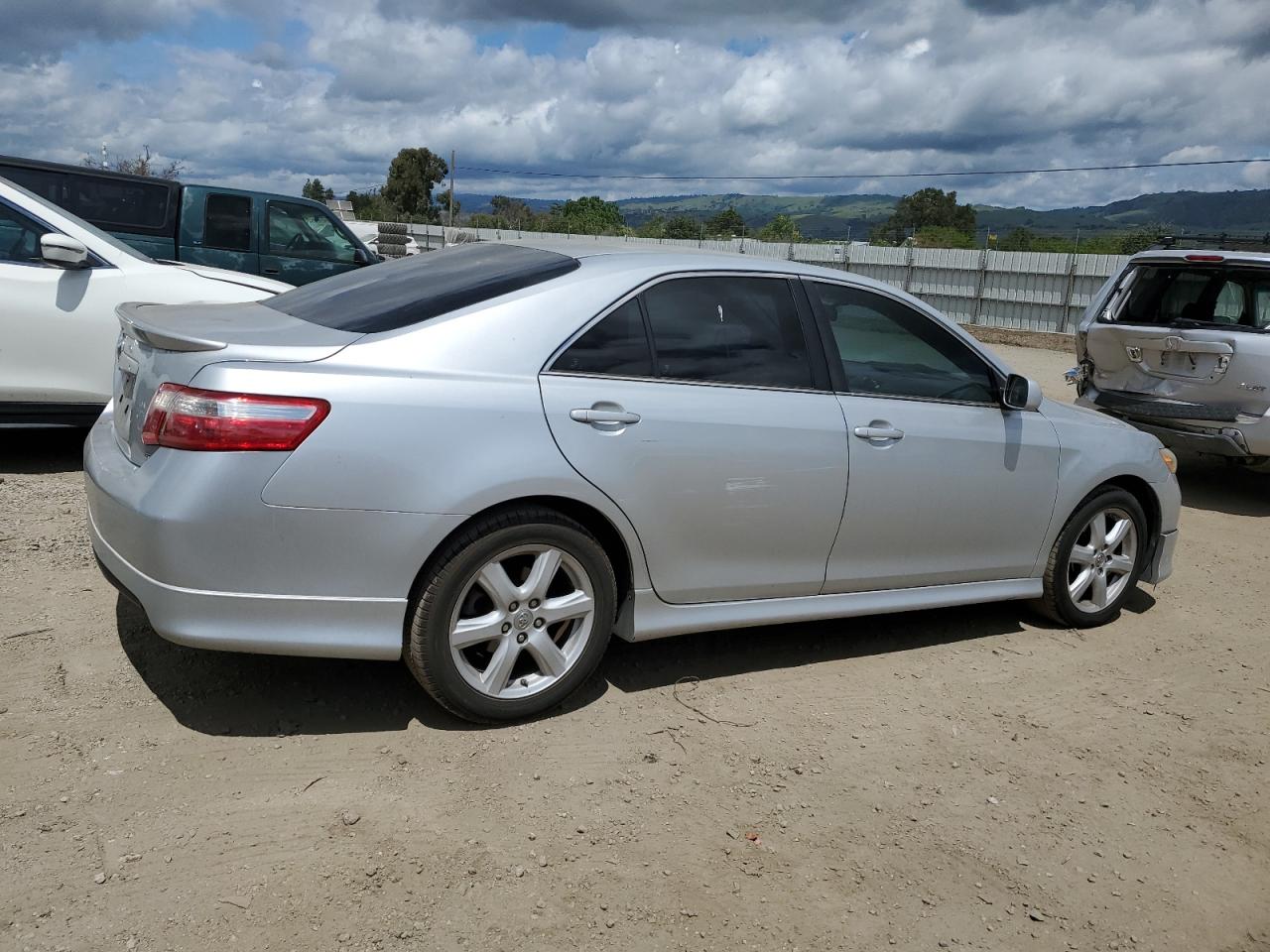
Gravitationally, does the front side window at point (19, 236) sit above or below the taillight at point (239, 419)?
above

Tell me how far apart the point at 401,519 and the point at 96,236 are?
447cm

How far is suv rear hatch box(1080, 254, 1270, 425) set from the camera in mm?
7547

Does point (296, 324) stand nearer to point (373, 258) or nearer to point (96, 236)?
point (96, 236)

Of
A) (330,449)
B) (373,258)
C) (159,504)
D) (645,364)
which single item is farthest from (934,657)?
(373,258)

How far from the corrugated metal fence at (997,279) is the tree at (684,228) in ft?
64.8

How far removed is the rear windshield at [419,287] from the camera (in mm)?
3576

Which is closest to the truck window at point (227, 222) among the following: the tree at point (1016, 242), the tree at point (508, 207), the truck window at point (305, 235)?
the truck window at point (305, 235)

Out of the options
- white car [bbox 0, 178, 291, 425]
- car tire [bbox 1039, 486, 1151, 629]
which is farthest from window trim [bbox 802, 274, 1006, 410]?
white car [bbox 0, 178, 291, 425]

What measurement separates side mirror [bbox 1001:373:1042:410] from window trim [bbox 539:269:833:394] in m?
0.94

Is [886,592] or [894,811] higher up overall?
[886,592]

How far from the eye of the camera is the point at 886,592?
14.7 feet

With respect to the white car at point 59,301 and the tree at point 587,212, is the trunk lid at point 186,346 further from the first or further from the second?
the tree at point 587,212

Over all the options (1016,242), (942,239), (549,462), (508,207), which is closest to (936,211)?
(508,207)

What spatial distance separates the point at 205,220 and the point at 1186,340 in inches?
325
